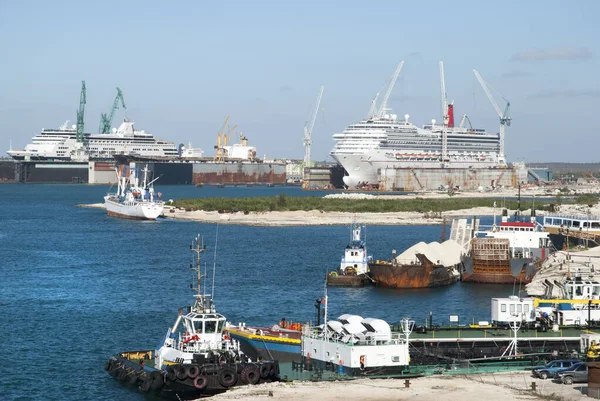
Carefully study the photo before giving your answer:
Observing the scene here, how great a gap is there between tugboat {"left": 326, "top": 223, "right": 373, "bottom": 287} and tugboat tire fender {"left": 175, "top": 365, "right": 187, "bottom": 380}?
101ft

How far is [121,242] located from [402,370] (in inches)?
2606

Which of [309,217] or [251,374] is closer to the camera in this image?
[251,374]

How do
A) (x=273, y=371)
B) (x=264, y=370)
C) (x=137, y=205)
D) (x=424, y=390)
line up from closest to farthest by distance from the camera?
1. (x=424, y=390)
2. (x=264, y=370)
3. (x=273, y=371)
4. (x=137, y=205)

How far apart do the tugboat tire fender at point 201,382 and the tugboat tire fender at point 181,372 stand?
0.43 meters

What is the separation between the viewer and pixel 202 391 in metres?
33.9

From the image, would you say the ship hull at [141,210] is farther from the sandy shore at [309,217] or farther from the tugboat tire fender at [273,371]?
the tugboat tire fender at [273,371]

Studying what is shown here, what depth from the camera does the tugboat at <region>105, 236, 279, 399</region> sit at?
1337 inches

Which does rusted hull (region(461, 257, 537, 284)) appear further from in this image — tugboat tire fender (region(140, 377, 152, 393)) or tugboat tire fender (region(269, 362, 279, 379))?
tugboat tire fender (region(140, 377, 152, 393))

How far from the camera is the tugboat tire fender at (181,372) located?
3400 centimetres

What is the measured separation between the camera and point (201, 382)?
33.8 metres

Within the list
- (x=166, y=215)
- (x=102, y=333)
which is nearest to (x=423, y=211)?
(x=166, y=215)

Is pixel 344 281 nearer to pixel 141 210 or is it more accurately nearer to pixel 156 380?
pixel 156 380

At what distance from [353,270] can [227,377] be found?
3243 centimetres

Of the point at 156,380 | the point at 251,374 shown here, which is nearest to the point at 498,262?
the point at 251,374
